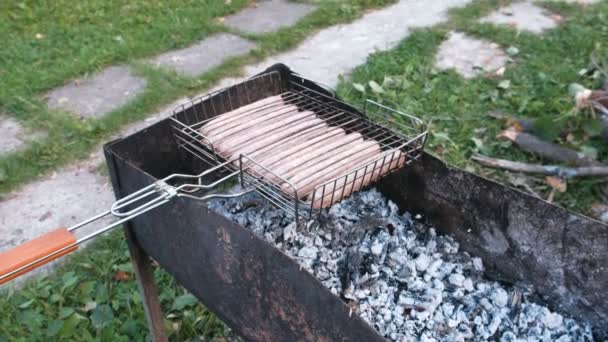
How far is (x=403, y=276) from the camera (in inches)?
73.5

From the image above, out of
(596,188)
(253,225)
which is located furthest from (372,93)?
(253,225)

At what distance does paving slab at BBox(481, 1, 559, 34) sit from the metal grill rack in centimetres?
344

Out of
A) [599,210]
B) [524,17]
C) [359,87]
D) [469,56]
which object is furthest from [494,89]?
[524,17]

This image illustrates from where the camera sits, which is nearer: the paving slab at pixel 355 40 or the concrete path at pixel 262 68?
the concrete path at pixel 262 68

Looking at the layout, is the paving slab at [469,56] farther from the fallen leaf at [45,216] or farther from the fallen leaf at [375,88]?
the fallen leaf at [45,216]

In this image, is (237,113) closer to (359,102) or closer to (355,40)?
(359,102)

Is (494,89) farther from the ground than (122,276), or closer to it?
farther from the ground

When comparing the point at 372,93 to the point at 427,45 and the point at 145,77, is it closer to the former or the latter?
the point at 427,45

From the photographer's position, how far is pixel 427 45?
4570mm

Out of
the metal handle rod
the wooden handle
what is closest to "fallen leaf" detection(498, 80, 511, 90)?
the metal handle rod

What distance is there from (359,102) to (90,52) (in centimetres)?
225

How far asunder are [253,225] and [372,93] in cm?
212

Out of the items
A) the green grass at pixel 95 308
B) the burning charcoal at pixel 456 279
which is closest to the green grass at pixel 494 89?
the burning charcoal at pixel 456 279

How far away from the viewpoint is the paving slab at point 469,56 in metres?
4.32
